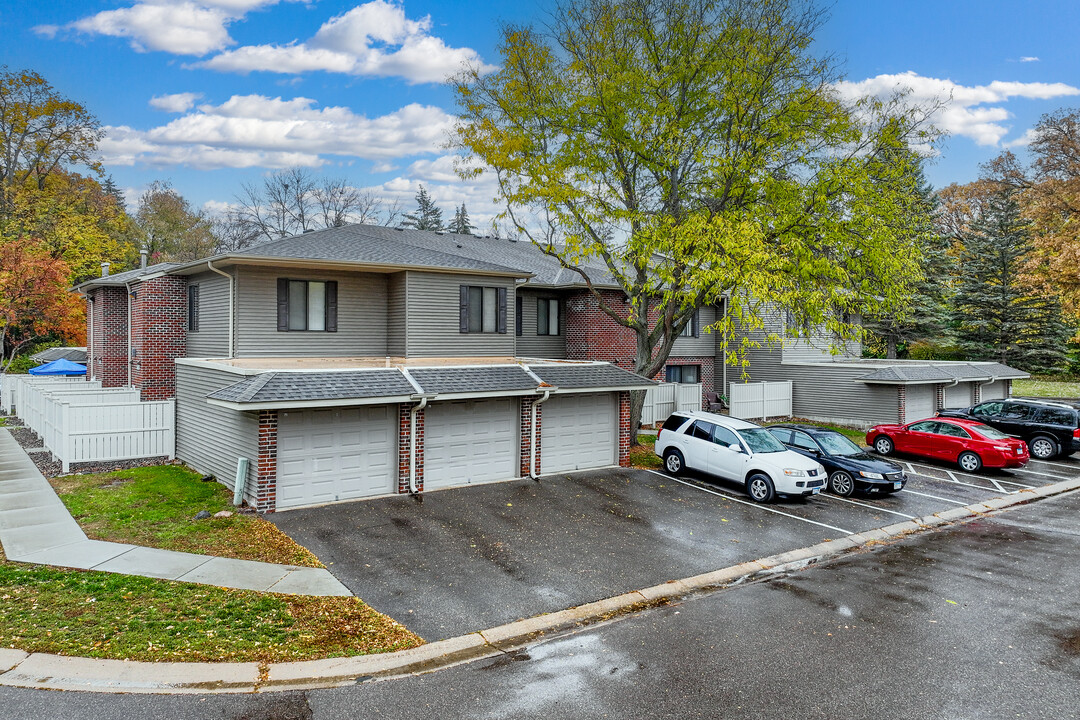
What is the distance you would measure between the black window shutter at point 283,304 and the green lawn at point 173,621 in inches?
357

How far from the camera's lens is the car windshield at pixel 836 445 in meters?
16.7

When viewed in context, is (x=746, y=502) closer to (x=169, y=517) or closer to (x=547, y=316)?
(x=547, y=316)

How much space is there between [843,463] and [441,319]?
38.7 feet

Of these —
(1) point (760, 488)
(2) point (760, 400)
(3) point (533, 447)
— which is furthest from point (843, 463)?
(2) point (760, 400)

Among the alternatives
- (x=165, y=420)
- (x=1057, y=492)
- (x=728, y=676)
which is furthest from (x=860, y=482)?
(x=165, y=420)

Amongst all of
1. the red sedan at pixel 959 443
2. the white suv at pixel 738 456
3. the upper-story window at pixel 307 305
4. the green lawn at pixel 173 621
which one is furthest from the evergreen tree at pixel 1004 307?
the green lawn at pixel 173 621

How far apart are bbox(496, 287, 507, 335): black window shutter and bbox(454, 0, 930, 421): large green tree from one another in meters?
2.05

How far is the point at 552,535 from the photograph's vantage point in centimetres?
1218

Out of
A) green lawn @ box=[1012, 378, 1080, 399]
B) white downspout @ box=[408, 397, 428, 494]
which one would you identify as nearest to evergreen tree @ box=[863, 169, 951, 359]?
green lawn @ box=[1012, 378, 1080, 399]

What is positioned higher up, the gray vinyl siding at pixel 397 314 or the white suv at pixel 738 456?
the gray vinyl siding at pixel 397 314

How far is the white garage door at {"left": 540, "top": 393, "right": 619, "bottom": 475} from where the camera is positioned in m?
16.9

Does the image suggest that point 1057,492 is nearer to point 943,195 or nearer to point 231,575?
point 231,575

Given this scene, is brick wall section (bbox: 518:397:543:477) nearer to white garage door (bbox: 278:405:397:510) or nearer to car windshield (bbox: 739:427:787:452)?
white garage door (bbox: 278:405:397:510)

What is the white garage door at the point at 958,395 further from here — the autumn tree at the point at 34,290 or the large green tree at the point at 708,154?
the autumn tree at the point at 34,290
